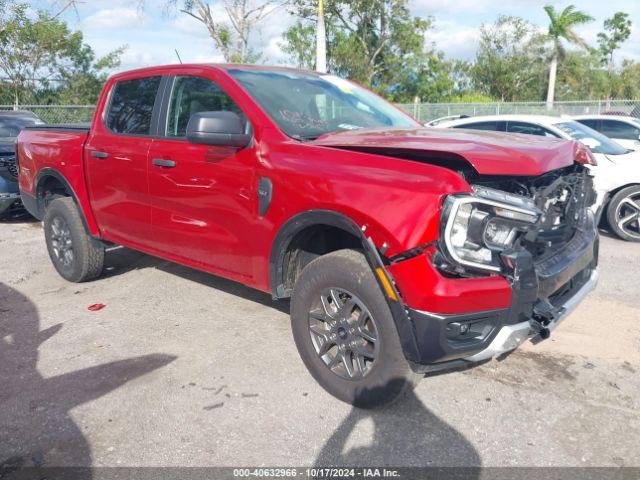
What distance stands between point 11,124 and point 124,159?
6.55 m

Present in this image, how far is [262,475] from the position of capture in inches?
105

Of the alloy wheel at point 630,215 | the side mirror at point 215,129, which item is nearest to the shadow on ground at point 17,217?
the side mirror at point 215,129

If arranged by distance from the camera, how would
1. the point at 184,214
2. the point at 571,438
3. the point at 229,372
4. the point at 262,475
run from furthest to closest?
the point at 184,214 < the point at 229,372 < the point at 571,438 < the point at 262,475

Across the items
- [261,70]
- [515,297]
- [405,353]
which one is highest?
[261,70]

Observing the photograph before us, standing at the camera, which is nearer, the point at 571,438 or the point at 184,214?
the point at 571,438

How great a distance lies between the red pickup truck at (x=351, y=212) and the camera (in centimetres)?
267

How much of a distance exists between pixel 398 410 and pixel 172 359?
A: 159 cm

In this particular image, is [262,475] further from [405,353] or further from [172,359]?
[172,359]

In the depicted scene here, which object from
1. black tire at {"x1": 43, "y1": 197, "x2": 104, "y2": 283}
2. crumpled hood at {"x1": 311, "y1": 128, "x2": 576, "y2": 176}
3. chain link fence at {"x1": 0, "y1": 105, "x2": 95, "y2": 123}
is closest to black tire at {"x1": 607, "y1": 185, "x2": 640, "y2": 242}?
crumpled hood at {"x1": 311, "y1": 128, "x2": 576, "y2": 176}

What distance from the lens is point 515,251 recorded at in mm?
2732

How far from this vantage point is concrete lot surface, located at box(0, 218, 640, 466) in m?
2.81

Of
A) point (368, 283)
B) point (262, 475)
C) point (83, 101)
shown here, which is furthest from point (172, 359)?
point (83, 101)

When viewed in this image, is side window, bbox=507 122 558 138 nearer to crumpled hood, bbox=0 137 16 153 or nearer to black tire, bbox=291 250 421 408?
black tire, bbox=291 250 421 408

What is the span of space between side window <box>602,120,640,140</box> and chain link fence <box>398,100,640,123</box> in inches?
324
